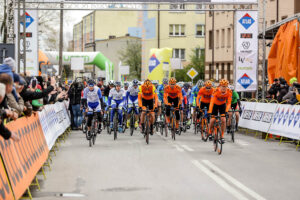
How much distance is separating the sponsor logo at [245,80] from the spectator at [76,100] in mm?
6301

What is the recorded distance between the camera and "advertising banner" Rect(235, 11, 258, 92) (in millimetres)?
25016

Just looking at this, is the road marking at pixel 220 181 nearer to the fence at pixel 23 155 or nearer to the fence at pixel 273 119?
the fence at pixel 23 155

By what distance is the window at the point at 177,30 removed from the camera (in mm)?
79000

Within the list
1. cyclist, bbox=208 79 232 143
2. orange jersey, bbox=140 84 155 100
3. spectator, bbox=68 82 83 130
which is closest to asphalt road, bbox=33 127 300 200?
cyclist, bbox=208 79 232 143

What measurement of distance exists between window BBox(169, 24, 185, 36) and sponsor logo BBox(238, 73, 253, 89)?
54081mm

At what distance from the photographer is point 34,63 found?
82.4ft

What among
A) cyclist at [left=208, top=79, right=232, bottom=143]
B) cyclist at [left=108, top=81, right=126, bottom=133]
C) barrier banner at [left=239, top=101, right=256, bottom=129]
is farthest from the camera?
barrier banner at [left=239, top=101, right=256, bottom=129]

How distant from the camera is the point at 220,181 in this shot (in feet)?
34.2

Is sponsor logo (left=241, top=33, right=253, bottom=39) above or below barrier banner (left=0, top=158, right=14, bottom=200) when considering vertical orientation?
above

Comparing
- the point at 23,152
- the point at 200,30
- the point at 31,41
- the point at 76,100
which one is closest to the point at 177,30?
the point at 200,30

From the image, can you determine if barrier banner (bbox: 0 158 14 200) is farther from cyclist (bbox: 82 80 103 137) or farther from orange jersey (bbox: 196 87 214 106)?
orange jersey (bbox: 196 87 214 106)

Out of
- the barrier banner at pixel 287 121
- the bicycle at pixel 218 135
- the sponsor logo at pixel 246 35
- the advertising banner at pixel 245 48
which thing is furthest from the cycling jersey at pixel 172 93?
the sponsor logo at pixel 246 35

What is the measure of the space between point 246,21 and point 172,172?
578 inches

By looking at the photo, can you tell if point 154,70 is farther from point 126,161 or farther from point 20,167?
point 20,167
